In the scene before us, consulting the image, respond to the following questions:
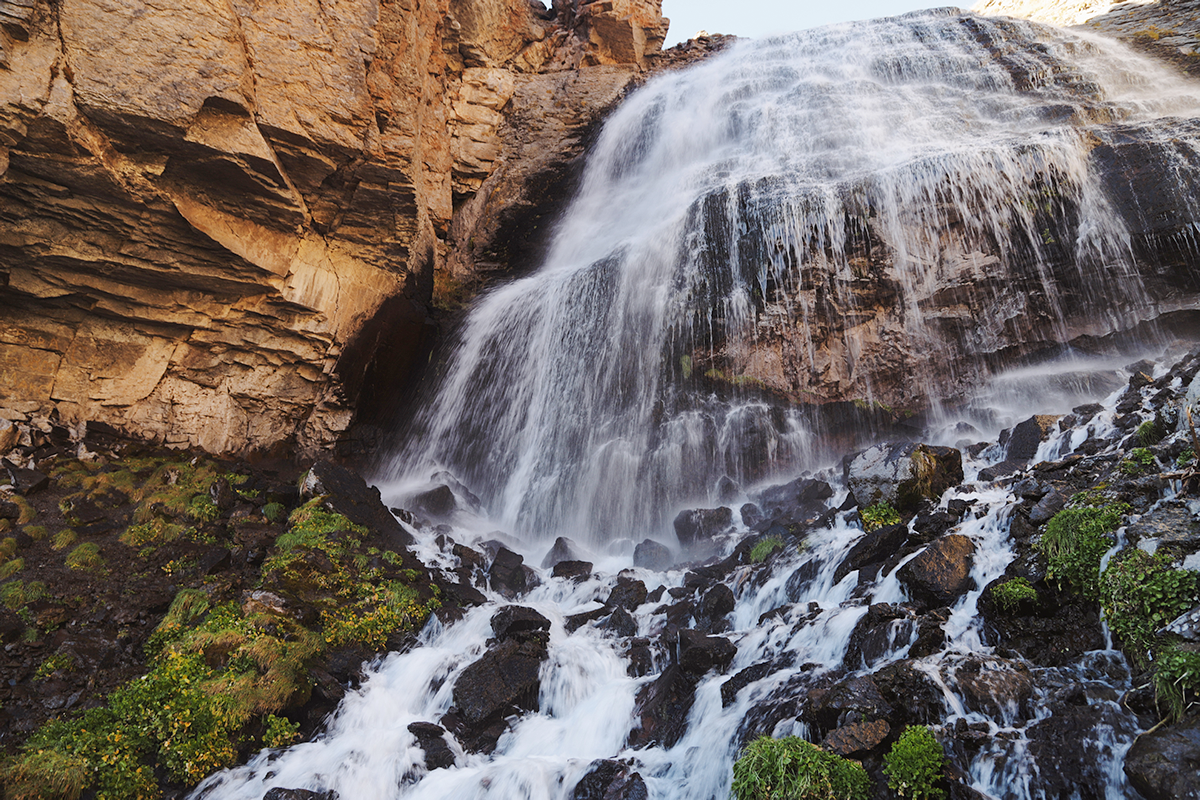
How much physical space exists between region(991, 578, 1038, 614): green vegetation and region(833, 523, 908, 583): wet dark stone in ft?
6.51

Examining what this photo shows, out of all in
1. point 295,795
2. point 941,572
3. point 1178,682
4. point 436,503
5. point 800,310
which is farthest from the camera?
point 800,310

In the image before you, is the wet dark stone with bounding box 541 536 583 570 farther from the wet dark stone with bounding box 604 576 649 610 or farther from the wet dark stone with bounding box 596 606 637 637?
the wet dark stone with bounding box 596 606 637 637

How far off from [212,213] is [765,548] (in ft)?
39.3

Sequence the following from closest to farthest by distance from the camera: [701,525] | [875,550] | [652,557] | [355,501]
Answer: [875,550] < [355,501] < [652,557] < [701,525]

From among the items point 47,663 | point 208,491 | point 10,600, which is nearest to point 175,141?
point 208,491

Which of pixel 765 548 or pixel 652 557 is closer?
pixel 765 548

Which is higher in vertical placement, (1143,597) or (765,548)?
(1143,597)

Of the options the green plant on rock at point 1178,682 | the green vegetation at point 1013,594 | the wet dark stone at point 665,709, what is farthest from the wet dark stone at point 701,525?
the green plant on rock at point 1178,682

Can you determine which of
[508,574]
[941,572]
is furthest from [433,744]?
[941,572]

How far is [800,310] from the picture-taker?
14508mm

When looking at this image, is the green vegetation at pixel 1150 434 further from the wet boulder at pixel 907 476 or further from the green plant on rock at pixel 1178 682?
the green plant on rock at pixel 1178 682

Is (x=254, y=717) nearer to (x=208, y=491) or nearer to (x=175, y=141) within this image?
(x=208, y=491)

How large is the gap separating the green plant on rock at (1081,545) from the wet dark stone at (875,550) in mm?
2023

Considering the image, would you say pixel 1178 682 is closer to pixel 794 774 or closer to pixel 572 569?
pixel 794 774
